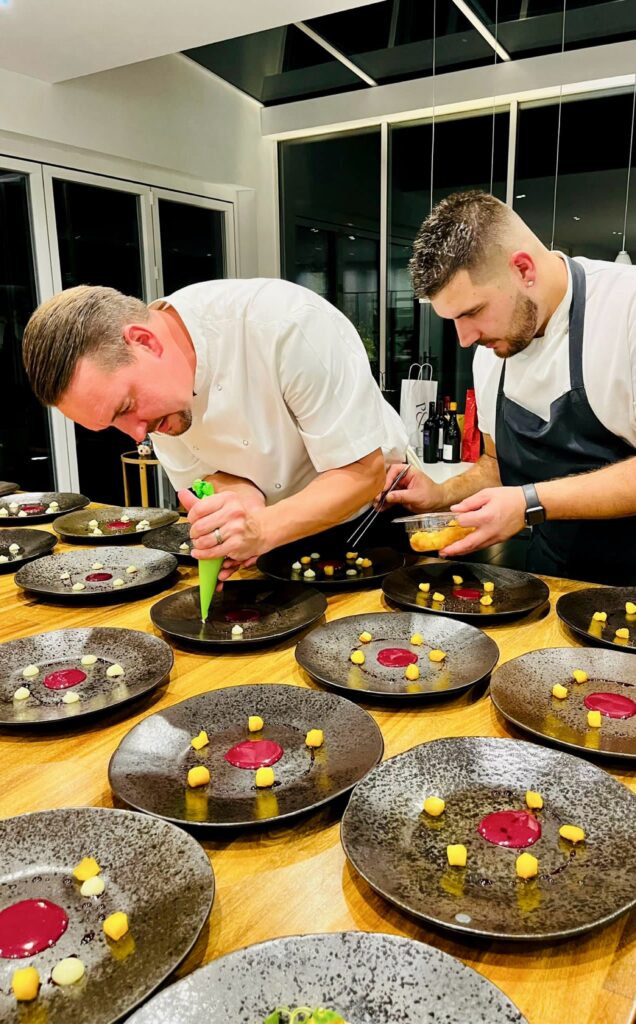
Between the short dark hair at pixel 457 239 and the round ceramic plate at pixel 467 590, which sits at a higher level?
the short dark hair at pixel 457 239

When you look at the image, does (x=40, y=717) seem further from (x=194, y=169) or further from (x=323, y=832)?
(x=194, y=169)

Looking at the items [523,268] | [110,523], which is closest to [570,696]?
[523,268]

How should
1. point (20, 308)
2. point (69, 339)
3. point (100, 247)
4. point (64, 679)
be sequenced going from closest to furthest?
1. point (64, 679)
2. point (69, 339)
3. point (20, 308)
4. point (100, 247)

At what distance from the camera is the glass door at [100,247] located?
15.0 ft

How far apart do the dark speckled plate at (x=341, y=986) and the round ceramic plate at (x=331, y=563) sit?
106 cm

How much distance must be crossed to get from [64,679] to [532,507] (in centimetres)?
103

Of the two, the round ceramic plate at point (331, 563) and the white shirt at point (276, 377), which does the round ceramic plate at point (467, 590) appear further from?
the white shirt at point (276, 377)

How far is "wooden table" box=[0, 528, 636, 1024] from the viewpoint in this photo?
2.20ft

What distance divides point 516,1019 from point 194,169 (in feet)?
18.2

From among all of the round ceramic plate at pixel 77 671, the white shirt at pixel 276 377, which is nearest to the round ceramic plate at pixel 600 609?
the white shirt at pixel 276 377

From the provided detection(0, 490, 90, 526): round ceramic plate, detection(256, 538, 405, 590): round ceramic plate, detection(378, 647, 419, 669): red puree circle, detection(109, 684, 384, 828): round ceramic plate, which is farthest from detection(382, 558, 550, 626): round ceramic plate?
detection(0, 490, 90, 526): round ceramic plate

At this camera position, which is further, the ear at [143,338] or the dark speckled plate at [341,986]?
the ear at [143,338]

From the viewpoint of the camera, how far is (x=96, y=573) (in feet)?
6.08

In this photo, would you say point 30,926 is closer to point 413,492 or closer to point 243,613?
point 243,613
